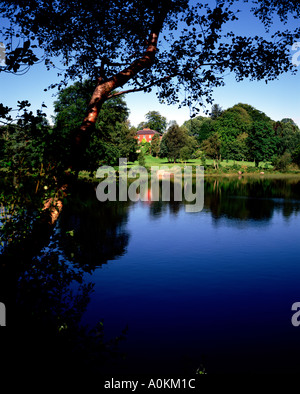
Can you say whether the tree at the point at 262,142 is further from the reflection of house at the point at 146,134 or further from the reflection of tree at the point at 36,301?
the reflection of tree at the point at 36,301

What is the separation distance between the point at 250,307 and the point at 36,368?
35.3 feet

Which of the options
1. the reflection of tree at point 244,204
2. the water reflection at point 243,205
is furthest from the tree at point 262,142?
the water reflection at point 243,205

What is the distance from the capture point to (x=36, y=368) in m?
5.80

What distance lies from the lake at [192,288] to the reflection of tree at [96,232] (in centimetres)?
9

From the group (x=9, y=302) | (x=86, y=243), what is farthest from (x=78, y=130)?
(x=86, y=243)

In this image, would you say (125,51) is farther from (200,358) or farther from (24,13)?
(200,358)

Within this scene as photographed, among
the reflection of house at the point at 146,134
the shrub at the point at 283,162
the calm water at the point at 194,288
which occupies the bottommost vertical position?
the calm water at the point at 194,288

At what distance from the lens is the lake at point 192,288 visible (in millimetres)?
10844

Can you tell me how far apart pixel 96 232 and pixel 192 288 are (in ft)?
39.1

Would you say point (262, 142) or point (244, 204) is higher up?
point (262, 142)

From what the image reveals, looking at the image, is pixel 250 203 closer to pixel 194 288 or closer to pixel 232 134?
pixel 194 288

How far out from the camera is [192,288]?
52.6 ft

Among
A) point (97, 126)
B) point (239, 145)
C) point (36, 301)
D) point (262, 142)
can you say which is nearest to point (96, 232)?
point (36, 301)

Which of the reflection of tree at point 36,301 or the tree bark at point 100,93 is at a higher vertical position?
the tree bark at point 100,93
